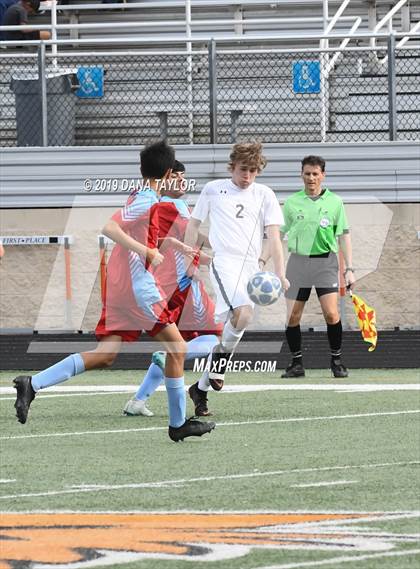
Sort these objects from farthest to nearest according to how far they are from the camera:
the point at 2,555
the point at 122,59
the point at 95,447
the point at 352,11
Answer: the point at 352,11 → the point at 122,59 → the point at 95,447 → the point at 2,555

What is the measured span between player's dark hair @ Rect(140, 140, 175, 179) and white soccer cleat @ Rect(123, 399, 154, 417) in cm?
230

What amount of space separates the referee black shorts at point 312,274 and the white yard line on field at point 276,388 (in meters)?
1.15

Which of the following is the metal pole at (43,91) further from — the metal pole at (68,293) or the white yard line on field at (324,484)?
the white yard line on field at (324,484)

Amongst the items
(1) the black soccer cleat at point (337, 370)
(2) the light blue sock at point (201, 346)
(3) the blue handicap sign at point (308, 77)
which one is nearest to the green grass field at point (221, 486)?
(2) the light blue sock at point (201, 346)

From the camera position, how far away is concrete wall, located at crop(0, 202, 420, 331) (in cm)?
2048

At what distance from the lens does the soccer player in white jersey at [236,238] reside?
1191cm

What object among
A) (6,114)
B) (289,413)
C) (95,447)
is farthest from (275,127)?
(95,447)

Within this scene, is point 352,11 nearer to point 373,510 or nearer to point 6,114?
point 6,114

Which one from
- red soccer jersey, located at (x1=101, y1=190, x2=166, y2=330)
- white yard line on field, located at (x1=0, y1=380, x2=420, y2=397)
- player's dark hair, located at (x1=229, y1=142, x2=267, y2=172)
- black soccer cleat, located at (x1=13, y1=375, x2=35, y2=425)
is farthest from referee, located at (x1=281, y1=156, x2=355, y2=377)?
black soccer cleat, located at (x1=13, y1=375, x2=35, y2=425)

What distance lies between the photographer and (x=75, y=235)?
68.1 ft

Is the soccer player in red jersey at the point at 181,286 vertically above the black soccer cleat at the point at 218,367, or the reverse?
the soccer player in red jersey at the point at 181,286

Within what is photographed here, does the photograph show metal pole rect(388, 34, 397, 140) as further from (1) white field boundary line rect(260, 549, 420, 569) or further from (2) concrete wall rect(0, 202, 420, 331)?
(1) white field boundary line rect(260, 549, 420, 569)

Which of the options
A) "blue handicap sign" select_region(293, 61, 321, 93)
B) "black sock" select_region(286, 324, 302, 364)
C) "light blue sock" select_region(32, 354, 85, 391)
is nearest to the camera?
"light blue sock" select_region(32, 354, 85, 391)

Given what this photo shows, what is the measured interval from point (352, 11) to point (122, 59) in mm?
4564
